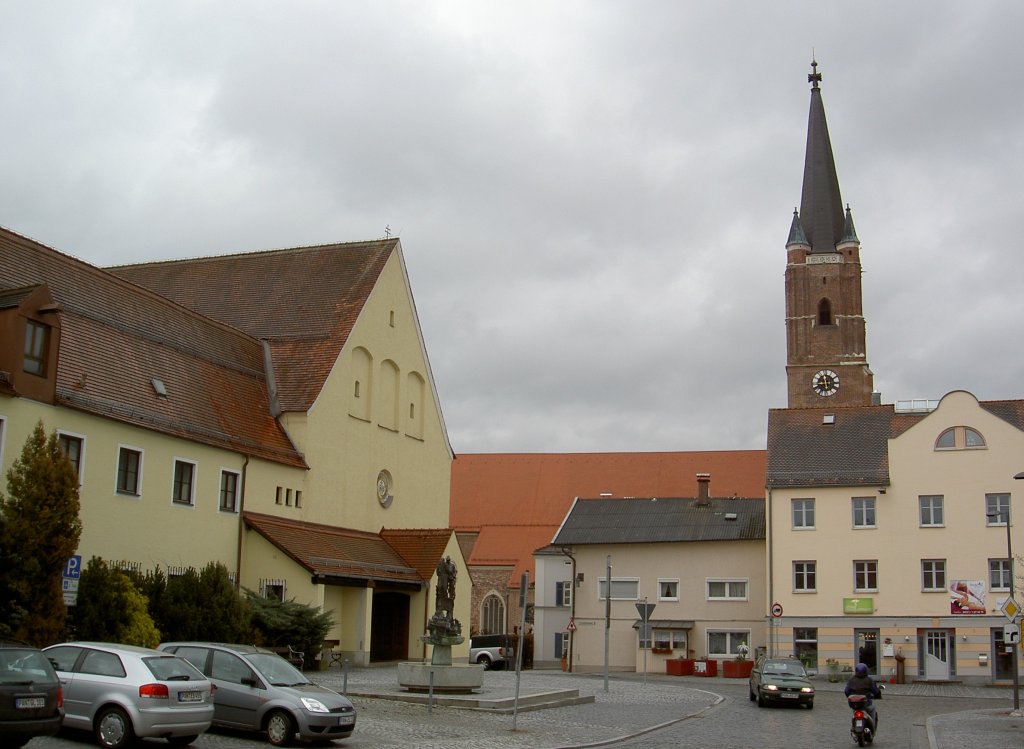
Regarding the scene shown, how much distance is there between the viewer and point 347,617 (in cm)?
3619

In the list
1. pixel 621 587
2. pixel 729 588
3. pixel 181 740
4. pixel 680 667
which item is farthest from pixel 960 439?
pixel 181 740

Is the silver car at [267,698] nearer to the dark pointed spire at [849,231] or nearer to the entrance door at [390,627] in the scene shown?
the entrance door at [390,627]

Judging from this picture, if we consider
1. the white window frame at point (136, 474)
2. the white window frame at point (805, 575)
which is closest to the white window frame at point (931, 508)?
the white window frame at point (805, 575)

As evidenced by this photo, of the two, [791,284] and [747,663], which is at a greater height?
[791,284]

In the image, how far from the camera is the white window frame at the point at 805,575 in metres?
45.2

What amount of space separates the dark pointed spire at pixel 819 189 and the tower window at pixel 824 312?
155 inches

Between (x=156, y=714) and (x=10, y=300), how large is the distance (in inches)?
534

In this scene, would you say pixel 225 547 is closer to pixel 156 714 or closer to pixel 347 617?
pixel 347 617

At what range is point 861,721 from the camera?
64.4 ft

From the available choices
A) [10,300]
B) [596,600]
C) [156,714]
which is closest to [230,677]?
[156,714]

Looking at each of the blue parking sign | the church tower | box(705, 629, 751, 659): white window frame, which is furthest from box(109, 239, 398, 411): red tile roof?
the church tower

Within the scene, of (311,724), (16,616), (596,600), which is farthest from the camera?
(596,600)

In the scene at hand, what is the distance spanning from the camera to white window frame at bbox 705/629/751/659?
160ft

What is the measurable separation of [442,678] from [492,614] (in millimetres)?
42710
